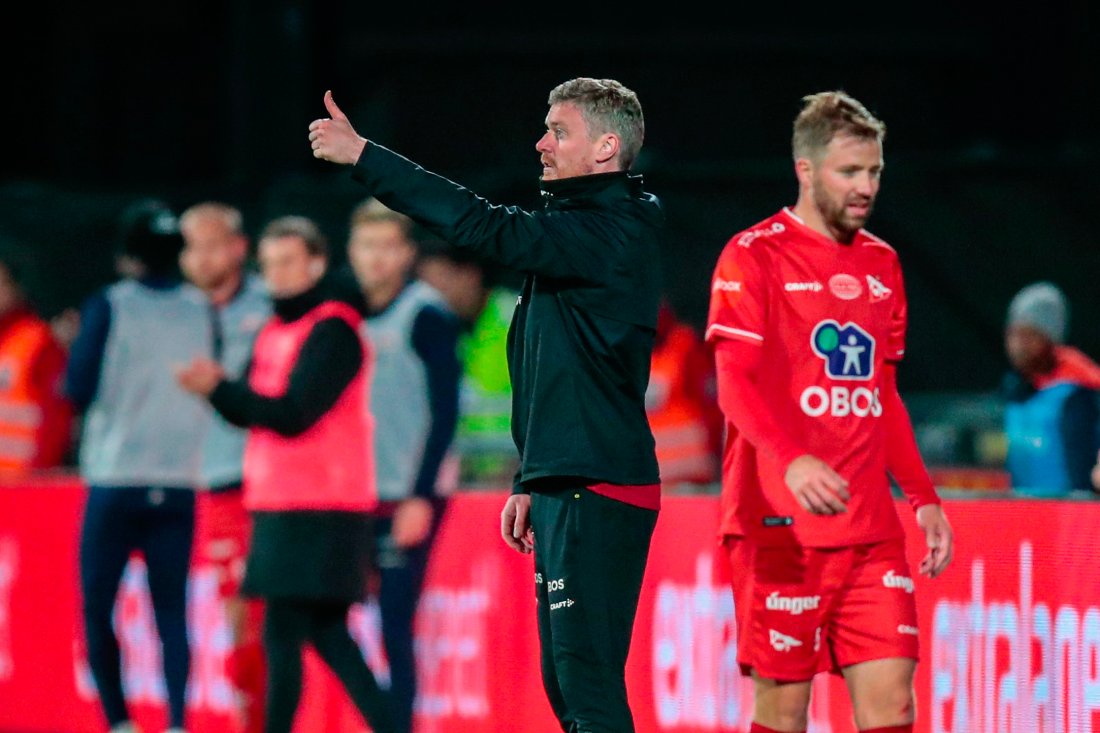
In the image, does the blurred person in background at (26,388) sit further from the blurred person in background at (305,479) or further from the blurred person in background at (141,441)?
the blurred person in background at (305,479)

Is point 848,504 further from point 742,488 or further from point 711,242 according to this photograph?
point 711,242

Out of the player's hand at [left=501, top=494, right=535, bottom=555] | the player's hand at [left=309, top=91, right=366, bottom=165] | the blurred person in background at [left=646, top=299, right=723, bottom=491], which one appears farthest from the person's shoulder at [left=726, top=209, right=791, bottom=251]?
the blurred person in background at [left=646, top=299, right=723, bottom=491]

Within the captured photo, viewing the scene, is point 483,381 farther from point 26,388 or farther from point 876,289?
point 876,289

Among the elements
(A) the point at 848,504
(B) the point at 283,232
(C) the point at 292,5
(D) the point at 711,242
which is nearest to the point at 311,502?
(B) the point at 283,232

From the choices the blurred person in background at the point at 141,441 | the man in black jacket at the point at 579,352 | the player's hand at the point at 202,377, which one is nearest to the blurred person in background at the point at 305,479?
the player's hand at the point at 202,377

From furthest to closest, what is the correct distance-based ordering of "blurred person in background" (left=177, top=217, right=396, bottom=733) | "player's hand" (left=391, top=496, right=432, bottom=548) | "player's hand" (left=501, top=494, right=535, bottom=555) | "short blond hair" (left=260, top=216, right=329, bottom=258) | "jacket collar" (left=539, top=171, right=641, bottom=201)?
"player's hand" (left=391, top=496, right=432, bottom=548) < "short blond hair" (left=260, top=216, right=329, bottom=258) < "blurred person in background" (left=177, top=217, right=396, bottom=733) < "player's hand" (left=501, top=494, right=535, bottom=555) < "jacket collar" (left=539, top=171, right=641, bottom=201)

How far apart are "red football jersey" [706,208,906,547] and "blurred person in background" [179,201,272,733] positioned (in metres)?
3.10

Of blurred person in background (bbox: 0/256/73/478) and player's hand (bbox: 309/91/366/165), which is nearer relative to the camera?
player's hand (bbox: 309/91/366/165)

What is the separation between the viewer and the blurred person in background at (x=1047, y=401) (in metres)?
9.16

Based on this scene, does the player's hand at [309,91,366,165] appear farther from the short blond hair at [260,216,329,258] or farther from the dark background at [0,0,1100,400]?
the dark background at [0,0,1100,400]

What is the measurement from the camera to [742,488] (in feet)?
18.8

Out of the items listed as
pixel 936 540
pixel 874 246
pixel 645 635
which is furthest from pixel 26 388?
pixel 936 540

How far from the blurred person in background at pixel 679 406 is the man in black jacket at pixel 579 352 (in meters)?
4.99

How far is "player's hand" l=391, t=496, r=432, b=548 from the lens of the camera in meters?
7.97
